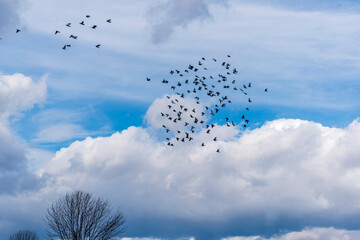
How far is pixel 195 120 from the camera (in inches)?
1644

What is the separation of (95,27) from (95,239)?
26.3 m

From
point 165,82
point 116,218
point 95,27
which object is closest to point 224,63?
point 165,82

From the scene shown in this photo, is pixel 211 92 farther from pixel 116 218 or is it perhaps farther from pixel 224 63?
pixel 116 218

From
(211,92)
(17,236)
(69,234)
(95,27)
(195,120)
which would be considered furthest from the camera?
(17,236)

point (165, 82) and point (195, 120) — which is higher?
point (165, 82)

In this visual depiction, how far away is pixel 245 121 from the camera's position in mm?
36906

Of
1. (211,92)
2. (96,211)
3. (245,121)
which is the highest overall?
(211,92)

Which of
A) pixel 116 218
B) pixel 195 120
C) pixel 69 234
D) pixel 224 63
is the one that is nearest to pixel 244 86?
pixel 224 63

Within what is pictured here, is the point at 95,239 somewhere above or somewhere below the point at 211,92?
below

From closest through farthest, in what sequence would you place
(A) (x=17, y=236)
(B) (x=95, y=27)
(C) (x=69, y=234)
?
(B) (x=95, y=27) < (C) (x=69, y=234) < (A) (x=17, y=236)

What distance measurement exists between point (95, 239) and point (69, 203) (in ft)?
17.6

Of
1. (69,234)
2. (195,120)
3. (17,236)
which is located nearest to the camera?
(195,120)

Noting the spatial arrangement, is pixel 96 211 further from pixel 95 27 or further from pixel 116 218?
pixel 95 27

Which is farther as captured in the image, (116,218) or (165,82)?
(116,218)
